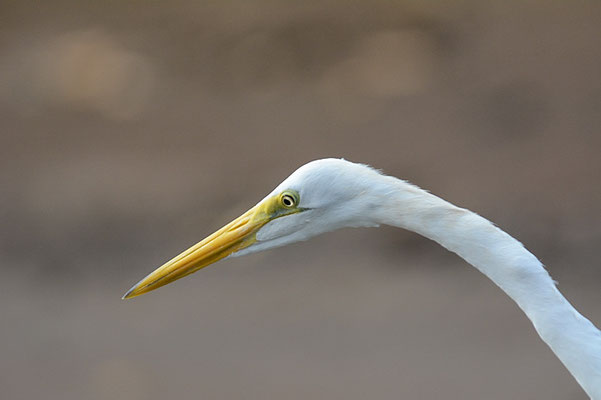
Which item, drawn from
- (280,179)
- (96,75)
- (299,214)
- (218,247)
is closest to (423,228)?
(299,214)

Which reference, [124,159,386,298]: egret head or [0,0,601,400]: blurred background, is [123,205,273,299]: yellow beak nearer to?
[124,159,386,298]: egret head

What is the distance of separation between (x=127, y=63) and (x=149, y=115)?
24.7 inches

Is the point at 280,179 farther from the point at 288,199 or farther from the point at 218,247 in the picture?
the point at 288,199

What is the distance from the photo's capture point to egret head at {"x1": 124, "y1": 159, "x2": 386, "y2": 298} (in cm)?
252

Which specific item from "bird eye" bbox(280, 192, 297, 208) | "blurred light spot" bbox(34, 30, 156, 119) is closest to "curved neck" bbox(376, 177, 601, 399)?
"bird eye" bbox(280, 192, 297, 208)

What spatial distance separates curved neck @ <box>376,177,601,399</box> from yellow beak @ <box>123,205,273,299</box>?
21.8 inches

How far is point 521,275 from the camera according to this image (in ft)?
7.65

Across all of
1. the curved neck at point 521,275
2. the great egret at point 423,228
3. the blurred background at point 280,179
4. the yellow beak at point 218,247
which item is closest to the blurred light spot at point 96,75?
the blurred background at point 280,179

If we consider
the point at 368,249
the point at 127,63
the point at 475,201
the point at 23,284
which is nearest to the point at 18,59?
the point at 127,63

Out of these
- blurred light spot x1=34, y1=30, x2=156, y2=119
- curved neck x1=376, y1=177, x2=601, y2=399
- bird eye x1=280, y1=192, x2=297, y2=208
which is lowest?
curved neck x1=376, y1=177, x2=601, y2=399

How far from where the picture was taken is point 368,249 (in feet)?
20.8

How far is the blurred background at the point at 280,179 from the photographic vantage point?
562 centimetres

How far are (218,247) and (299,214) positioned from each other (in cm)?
33

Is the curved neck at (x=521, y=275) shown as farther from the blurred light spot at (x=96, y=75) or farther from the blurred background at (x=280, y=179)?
the blurred light spot at (x=96, y=75)
